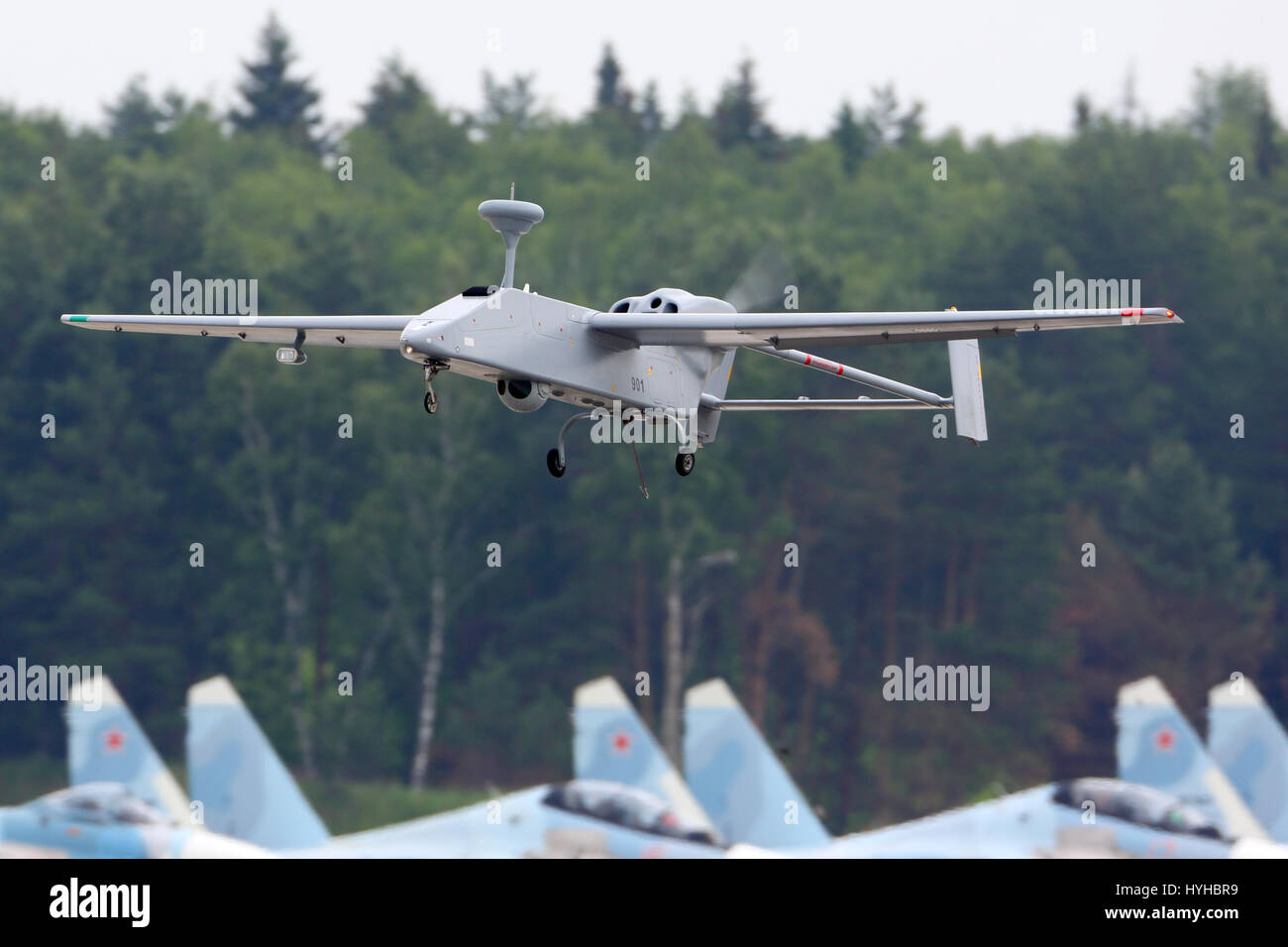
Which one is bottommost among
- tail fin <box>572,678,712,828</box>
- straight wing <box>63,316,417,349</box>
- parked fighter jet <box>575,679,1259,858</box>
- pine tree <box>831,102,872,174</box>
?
parked fighter jet <box>575,679,1259,858</box>

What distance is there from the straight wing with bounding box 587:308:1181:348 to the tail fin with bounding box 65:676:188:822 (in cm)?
2453

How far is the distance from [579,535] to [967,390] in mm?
60340

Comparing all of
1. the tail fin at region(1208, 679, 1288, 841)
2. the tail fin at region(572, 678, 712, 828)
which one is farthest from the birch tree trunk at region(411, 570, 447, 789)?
the tail fin at region(572, 678, 712, 828)

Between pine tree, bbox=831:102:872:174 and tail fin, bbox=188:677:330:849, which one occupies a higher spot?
pine tree, bbox=831:102:872:174

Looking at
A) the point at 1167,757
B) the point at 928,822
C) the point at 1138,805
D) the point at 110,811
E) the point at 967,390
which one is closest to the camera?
the point at 967,390

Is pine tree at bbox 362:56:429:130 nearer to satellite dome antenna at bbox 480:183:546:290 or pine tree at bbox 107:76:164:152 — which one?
pine tree at bbox 107:76:164:152

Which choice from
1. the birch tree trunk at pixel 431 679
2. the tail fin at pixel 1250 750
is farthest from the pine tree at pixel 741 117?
the tail fin at pixel 1250 750

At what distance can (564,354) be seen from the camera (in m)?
29.9

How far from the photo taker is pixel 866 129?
14812 cm

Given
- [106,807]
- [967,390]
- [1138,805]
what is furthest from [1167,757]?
[106,807]

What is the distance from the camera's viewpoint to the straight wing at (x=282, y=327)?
31.1 meters

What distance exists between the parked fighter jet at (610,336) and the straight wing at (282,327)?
32mm

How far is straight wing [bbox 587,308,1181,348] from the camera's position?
2941 cm

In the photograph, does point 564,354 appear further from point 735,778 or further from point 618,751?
point 735,778
